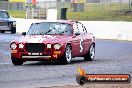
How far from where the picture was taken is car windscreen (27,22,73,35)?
61.5 ft

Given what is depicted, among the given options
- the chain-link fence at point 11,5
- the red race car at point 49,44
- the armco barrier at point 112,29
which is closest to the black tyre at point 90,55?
the red race car at point 49,44

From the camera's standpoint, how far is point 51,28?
1892cm

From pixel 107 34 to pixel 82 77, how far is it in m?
28.2

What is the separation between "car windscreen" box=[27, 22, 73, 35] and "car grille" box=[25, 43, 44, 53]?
997 mm

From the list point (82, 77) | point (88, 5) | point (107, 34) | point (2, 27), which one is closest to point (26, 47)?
point (82, 77)

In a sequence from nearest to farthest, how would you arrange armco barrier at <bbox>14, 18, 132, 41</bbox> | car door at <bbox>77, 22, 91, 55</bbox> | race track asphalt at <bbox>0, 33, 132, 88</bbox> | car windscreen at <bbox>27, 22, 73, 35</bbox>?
1. race track asphalt at <bbox>0, 33, 132, 88</bbox>
2. car windscreen at <bbox>27, 22, 73, 35</bbox>
3. car door at <bbox>77, 22, 91, 55</bbox>
4. armco barrier at <bbox>14, 18, 132, 41</bbox>

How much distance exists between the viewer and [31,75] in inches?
571

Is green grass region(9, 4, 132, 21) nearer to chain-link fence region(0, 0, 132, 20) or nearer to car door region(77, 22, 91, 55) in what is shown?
chain-link fence region(0, 0, 132, 20)

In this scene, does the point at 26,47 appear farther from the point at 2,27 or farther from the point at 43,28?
the point at 2,27

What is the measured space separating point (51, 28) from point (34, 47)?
142 centimetres

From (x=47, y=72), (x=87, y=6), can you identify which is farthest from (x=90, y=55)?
(x=87, y=6)

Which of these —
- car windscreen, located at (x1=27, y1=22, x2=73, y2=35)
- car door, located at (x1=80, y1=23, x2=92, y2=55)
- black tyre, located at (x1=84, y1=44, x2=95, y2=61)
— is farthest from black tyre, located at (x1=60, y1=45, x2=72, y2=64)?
black tyre, located at (x1=84, y1=44, x2=95, y2=61)

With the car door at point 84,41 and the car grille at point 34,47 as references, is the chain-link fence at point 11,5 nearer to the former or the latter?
the car door at point 84,41

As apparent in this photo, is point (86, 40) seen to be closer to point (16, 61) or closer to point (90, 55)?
point (90, 55)
